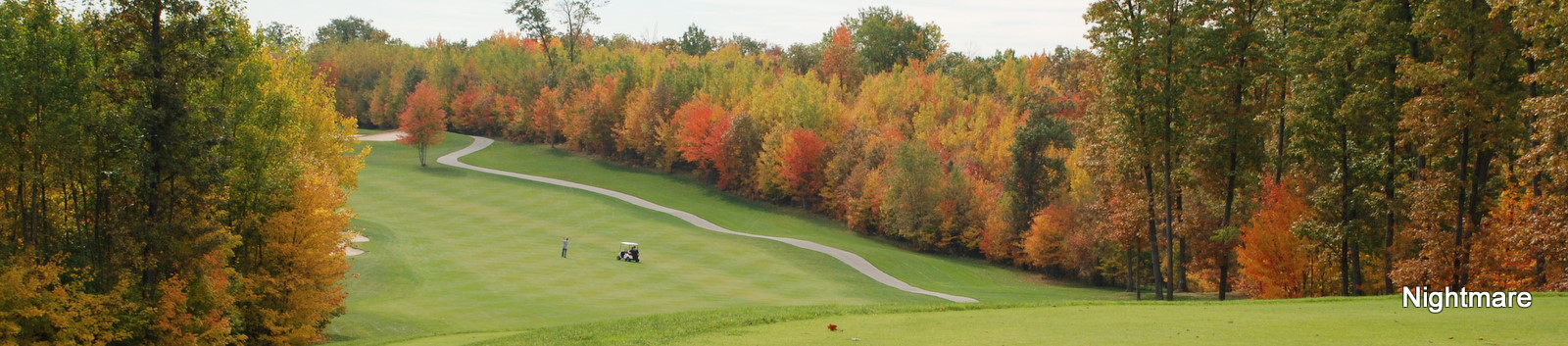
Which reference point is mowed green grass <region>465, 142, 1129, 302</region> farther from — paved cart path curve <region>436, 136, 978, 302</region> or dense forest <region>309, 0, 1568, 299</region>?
dense forest <region>309, 0, 1568, 299</region>

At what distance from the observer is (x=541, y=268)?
157ft

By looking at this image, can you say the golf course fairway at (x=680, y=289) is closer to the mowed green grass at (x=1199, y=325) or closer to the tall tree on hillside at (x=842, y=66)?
the mowed green grass at (x=1199, y=325)

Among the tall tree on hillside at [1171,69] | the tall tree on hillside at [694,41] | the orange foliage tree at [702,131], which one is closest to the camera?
the tall tree on hillside at [1171,69]

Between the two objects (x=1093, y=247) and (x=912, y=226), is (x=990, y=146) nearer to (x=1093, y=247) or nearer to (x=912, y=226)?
(x=912, y=226)

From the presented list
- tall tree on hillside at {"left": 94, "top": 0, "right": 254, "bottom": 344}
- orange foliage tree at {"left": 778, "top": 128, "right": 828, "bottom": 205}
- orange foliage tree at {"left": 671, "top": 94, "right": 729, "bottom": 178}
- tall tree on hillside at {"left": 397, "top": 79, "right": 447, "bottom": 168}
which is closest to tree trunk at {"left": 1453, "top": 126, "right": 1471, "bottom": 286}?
tall tree on hillside at {"left": 94, "top": 0, "right": 254, "bottom": 344}

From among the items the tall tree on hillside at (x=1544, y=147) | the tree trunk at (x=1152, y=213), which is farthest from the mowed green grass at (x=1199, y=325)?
the tree trunk at (x=1152, y=213)

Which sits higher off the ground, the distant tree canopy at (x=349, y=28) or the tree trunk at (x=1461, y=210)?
the distant tree canopy at (x=349, y=28)

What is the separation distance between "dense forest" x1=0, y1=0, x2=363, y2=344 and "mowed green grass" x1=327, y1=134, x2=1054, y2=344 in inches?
194

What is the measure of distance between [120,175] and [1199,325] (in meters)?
24.5

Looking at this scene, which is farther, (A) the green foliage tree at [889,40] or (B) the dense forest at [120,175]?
(A) the green foliage tree at [889,40]

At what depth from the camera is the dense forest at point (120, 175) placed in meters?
25.2

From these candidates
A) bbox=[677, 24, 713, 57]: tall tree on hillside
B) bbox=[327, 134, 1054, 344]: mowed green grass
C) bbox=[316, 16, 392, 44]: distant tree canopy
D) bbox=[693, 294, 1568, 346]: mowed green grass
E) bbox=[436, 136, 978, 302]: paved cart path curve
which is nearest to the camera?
bbox=[693, 294, 1568, 346]: mowed green grass

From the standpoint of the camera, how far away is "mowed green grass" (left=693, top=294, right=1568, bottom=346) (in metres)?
13.7

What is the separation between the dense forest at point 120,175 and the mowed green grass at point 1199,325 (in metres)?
16.4
